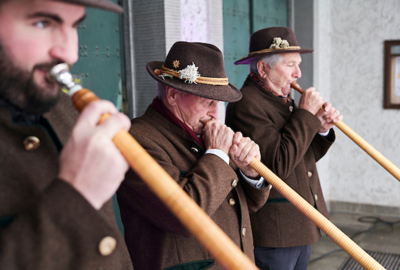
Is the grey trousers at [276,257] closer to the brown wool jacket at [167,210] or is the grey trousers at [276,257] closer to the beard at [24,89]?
the brown wool jacket at [167,210]

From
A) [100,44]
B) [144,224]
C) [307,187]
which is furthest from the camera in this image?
[100,44]

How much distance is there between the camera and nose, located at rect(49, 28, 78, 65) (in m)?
0.95

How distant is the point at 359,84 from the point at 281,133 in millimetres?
3419

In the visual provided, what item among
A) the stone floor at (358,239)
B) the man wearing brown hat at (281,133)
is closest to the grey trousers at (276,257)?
the man wearing brown hat at (281,133)

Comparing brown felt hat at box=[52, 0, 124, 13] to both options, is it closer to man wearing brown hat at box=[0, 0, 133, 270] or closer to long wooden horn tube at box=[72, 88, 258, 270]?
man wearing brown hat at box=[0, 0, 133, 270]

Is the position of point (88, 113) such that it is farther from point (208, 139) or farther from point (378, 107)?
point (378, 107)

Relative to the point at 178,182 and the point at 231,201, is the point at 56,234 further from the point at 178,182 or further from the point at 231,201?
the point at 231,201

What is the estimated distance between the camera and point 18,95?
946 mm

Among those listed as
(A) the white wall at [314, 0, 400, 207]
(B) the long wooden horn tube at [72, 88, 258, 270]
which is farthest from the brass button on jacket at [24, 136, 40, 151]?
(A) the white wall at [314, 0, 400, 207]

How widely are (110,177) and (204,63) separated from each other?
1.14m

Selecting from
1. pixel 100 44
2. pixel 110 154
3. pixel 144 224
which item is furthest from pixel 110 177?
pixel 100 44

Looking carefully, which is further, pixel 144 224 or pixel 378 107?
pixel 378 107

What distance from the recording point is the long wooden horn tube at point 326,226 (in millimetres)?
1721

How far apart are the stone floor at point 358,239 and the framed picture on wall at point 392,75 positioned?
1455mm
